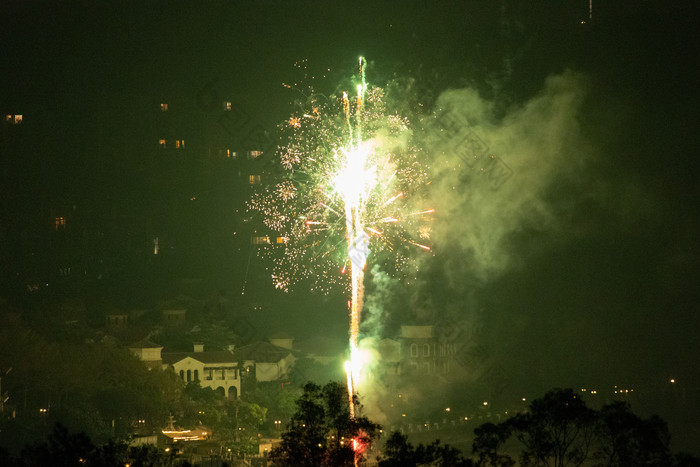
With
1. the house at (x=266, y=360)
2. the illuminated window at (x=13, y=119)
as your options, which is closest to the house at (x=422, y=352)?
the house at (x=266, y=360)

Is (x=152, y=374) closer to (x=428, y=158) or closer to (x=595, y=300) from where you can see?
(x=428, y=158)

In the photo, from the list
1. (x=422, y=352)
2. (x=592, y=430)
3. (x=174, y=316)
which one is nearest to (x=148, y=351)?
(x=174, y=316)

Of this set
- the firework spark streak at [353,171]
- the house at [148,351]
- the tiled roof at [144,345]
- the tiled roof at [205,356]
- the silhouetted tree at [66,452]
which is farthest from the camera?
the tiled roof at [144,345]

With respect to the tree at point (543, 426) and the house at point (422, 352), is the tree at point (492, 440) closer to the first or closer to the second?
the tree at point (543, 426)

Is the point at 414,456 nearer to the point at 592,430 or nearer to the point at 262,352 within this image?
the point at 592,430

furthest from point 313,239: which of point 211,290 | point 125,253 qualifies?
point 125,253

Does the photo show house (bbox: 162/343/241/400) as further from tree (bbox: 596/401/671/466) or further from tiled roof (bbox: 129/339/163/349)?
tree (bbox: 596/401/671/466)
